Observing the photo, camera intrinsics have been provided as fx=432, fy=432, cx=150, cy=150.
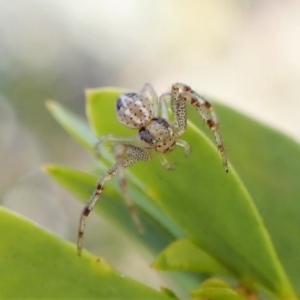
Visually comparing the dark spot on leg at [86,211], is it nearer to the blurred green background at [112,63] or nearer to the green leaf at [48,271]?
the green leaf at [48,271]

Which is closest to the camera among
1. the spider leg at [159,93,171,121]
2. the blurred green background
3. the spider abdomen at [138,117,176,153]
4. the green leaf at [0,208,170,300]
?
the green leaf at [0,208,170,300]

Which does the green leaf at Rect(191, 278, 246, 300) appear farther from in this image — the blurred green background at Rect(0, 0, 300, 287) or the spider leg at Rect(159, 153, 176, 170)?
the blurred green background at Rect(0, 0, 300, 287)

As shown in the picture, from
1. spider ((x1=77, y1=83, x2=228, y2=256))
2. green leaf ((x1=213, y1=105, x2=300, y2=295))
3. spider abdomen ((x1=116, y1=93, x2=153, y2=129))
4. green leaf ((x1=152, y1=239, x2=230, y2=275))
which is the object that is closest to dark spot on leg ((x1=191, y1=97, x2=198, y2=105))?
spider ((x1=77, y1=83, x2=228, y2=256))

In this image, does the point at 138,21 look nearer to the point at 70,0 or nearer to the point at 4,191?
the point at 70,0

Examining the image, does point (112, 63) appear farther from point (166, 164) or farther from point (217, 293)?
point (217, 293)

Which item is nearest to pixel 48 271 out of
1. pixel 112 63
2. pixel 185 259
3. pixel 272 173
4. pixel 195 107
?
pixel 185 259

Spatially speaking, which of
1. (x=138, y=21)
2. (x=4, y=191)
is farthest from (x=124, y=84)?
(x=4, y=191)
